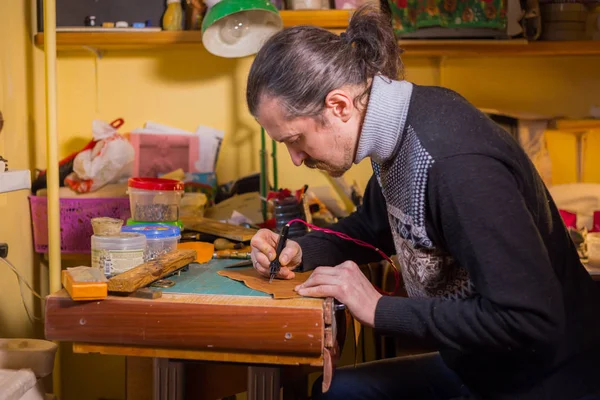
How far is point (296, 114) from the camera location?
124 centimetres

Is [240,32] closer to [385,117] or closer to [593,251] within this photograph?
[385,117]

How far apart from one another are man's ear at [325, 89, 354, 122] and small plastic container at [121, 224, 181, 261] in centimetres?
54


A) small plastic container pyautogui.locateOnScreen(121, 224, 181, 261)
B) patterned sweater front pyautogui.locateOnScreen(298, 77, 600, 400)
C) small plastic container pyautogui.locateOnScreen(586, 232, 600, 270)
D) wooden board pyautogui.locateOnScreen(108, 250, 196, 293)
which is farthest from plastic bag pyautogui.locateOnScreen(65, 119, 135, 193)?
small plastic container pyautogui.locateOnScreen(586, 232, 600, 270)

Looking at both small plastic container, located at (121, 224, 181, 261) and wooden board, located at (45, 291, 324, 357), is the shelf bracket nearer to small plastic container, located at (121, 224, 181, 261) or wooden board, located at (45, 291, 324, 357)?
small plastic container, located at (121, 224, 181, 261)

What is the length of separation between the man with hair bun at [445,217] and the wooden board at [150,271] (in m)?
0.29

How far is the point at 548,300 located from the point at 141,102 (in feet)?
6.08

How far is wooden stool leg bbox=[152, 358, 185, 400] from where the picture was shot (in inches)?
49.7

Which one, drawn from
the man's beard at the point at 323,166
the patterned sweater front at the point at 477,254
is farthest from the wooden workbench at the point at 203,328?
the man's beard at the point at 323,166

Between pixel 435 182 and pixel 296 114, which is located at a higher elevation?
pixel 296 114

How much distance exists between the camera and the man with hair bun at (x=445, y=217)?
1.08 metres

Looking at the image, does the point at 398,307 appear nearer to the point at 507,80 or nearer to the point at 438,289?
the point at 438,289

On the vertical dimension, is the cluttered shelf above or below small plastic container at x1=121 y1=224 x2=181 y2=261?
above

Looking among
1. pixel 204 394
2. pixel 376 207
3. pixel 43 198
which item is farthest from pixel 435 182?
pixel 43 198

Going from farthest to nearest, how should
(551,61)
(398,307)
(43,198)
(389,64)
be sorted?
(551,61), (43,198), (389,64), (398,307)
